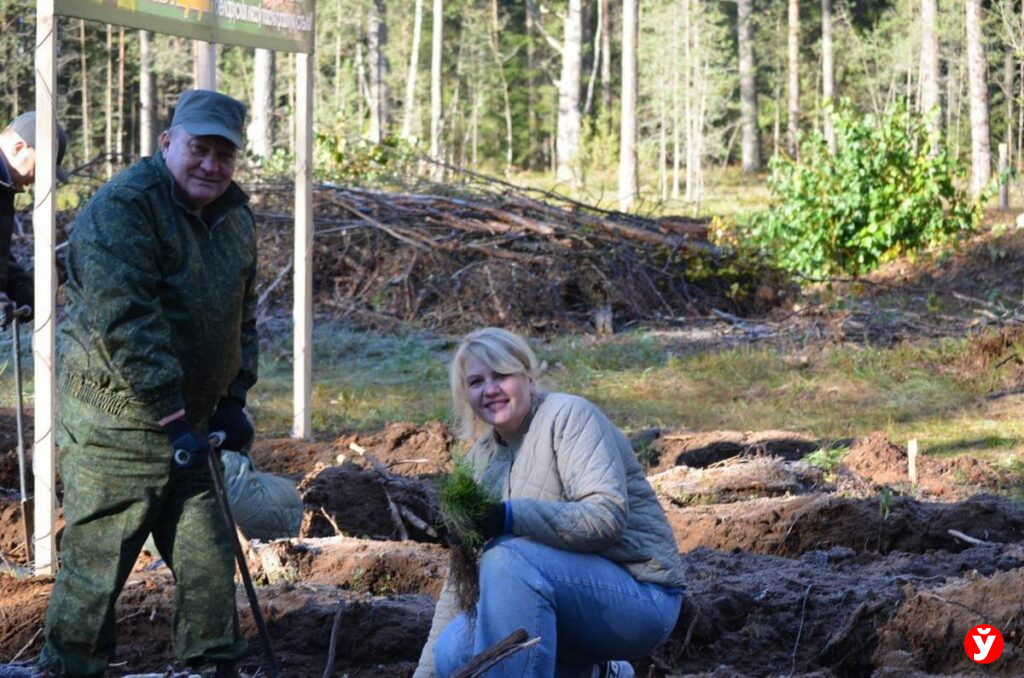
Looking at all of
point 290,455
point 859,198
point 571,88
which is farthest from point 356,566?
point 571,88

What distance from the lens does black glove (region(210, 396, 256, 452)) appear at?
4.30 m

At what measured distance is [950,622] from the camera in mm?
4391

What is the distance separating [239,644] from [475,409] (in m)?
1.05

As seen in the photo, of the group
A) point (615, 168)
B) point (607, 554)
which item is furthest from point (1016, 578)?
point (615, 168)

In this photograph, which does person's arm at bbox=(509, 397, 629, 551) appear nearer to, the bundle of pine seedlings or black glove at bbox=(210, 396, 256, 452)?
the bundle of pine seedlings

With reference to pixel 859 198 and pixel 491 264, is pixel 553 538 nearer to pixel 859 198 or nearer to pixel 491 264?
pixel 491 264

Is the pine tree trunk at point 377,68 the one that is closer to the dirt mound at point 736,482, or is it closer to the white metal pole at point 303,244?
the white metal pole at point 303,244

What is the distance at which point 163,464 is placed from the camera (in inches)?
160

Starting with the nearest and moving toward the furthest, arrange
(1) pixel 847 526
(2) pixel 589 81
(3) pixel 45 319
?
(3) pixel 45 319 → (1) pixel 847 526 → (2) pixel 589 81

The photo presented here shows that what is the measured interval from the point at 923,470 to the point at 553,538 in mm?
4693

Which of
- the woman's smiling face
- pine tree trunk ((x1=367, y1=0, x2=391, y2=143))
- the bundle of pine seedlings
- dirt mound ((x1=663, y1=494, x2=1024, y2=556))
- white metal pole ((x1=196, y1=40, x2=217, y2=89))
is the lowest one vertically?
dirt mound ((x1=663, y1=494, x2=1024, y2=556))

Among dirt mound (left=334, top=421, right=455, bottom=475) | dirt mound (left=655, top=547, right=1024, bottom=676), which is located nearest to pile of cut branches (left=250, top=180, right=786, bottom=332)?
dirt mound (left=334, top=421, right=455, bottom=475)

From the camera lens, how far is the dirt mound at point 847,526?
241 inches

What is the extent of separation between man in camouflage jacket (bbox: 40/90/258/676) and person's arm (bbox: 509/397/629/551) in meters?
1.00
